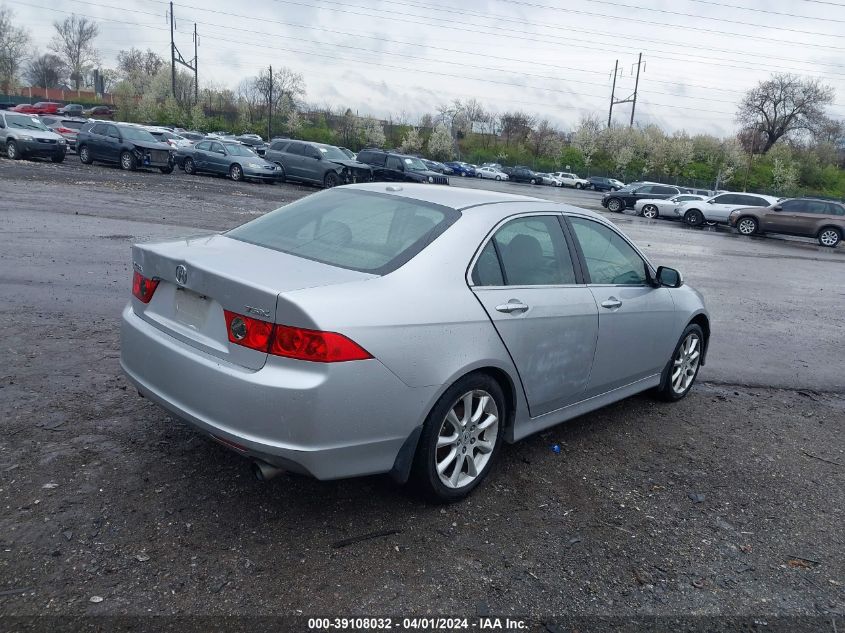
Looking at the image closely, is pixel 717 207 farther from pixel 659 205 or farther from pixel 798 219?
A: pixel 798 219

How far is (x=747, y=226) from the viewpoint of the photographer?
28312 mm

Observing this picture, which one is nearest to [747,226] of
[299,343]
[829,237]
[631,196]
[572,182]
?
[829,237]

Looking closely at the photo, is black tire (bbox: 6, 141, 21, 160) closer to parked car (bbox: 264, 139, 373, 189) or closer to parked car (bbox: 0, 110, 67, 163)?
parked car (bbox: 0, 110, 67, 163)

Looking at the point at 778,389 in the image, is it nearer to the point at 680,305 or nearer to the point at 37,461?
the point at 680,305

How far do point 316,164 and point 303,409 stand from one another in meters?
26.7

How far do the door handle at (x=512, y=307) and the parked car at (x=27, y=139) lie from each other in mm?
26715

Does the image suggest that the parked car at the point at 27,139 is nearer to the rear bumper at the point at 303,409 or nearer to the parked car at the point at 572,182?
the rear bumper at the point at 303,409

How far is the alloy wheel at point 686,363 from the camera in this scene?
5.68m

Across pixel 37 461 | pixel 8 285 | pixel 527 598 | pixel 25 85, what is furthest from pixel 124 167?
pixel 25 85

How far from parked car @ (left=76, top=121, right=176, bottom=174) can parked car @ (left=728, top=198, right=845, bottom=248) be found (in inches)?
894

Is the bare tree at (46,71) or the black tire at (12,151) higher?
the bare tree at (46,71)

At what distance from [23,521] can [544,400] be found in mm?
2763

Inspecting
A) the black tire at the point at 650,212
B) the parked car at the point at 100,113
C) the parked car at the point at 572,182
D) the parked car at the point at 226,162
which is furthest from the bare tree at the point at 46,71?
the black tire at the point at 650,212

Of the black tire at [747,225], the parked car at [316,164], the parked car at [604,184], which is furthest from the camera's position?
the parked car at [604,184]
